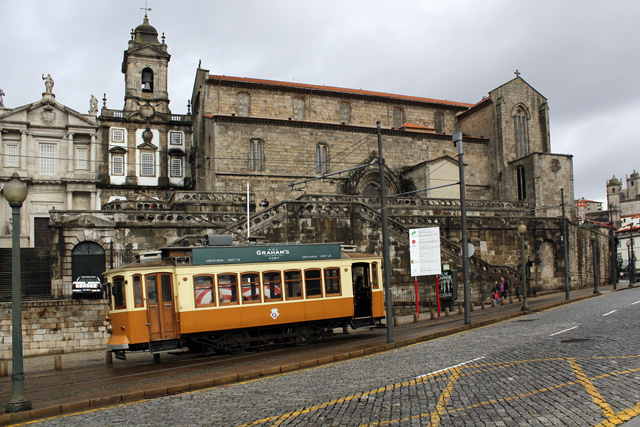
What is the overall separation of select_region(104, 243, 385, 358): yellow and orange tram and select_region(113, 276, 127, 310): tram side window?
0.03 meters

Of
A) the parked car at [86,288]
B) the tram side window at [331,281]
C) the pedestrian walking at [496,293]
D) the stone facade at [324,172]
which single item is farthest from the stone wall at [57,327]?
the pedestrian walking at [496,293]

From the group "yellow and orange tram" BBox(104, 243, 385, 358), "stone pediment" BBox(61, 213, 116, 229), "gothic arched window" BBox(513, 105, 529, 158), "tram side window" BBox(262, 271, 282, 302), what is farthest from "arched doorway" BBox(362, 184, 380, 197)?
"tram side window" BBox(262, 271, 282, 302)

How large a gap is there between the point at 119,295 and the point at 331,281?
633 cm

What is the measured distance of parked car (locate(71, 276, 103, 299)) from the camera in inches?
942

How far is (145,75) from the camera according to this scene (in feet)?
156

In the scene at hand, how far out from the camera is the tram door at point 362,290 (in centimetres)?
1803

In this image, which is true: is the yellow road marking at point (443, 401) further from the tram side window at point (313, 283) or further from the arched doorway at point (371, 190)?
the arched doorway at point (371, 190)

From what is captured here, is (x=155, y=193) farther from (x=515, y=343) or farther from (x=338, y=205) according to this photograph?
(x=515, y=343)

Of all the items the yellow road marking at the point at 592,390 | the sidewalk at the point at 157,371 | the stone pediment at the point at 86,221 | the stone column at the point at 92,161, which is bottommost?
the sidewalk at the point at 157,371

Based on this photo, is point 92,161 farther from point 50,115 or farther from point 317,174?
point 317,174

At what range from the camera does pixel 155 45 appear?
4766 centimetres

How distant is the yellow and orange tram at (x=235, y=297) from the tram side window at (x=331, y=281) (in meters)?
0.03

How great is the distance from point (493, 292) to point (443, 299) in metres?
3.81

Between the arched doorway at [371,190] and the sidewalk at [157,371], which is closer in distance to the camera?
the sidewalk at [157,371]
